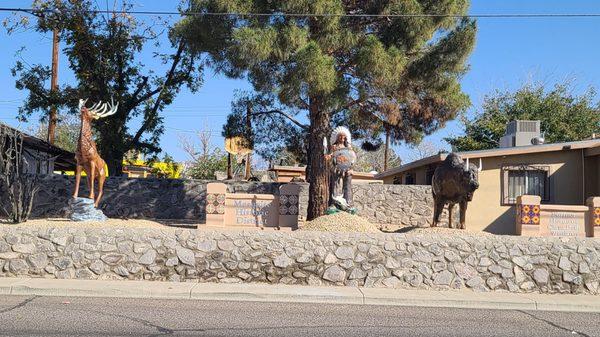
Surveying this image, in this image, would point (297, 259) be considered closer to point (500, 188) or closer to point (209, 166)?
point (500, 188)

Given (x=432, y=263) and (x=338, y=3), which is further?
(x=338, y=3)

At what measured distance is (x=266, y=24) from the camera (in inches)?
752

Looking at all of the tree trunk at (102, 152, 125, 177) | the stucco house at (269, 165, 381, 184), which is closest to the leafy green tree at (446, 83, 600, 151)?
the stucco house at (269, 165, 381, 184)

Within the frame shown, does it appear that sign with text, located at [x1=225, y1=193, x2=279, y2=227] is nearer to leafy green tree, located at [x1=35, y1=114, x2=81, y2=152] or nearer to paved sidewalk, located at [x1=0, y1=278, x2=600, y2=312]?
paved sidewalk, located at [x1=0, y1=278, x2=600, y2=312]

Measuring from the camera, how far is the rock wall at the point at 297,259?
12242 millimetres

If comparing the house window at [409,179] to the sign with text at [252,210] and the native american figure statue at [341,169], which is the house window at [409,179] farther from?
the native american figure statue at [341,169]

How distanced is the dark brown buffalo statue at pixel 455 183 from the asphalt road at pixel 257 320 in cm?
557

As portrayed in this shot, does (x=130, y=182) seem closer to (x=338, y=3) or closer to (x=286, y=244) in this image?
(x=338, y=3)

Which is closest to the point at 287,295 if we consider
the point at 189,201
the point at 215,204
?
the point at 215,204

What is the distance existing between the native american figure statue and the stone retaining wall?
23.2ft

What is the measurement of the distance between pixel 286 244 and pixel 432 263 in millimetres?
2842

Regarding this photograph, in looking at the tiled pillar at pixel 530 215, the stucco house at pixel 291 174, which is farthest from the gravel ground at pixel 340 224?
the stucco house at pixel 291 174

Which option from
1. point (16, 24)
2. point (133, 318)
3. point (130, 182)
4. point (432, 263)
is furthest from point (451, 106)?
point (16, 24)

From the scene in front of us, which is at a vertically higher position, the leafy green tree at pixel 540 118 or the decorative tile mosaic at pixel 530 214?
the leafy green tree at pixel 540 118
